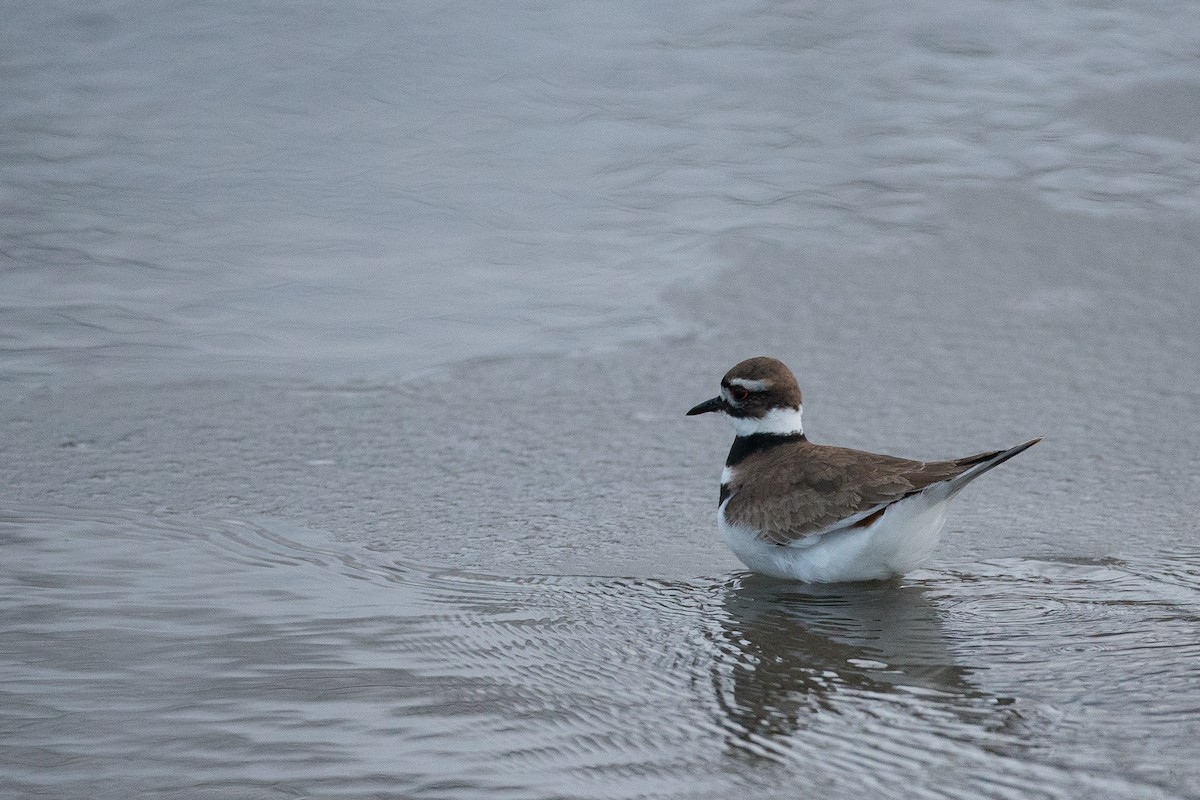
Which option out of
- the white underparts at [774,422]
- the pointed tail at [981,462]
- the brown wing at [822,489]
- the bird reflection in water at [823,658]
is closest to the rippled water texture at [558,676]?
the bird reflection in water at [823,658]

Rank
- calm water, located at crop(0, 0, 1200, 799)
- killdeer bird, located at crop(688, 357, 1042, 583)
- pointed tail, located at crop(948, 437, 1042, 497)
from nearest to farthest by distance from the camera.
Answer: calm water, located at crop(0, 0, 1200, 799)
pointed tail, located at crop(948, 437, 1042, 497)
killdeer bird, located at crop(688, 357, 1042, 583)

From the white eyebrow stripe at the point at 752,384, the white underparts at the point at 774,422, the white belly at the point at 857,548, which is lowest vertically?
the white belly at the point at 857,548

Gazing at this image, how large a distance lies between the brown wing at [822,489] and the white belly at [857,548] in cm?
4

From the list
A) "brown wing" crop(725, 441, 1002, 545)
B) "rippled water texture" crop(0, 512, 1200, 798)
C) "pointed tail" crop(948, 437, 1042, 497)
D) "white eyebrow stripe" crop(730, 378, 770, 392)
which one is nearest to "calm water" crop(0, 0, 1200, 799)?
"rippled water texture" crop(0, 512, 1200, 798)

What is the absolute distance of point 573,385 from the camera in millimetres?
6332

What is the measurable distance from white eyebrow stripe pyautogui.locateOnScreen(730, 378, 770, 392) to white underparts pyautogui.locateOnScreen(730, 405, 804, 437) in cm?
10

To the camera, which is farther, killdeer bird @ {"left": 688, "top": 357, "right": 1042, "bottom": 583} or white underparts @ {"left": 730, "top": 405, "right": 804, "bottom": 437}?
white underparts @ {"left": 730, "top": 405, "right": 804, "bottom": 437}

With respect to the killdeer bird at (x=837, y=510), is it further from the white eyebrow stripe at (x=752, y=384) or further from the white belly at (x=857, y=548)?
the white eyebrow stripe at (x=752, y=384)

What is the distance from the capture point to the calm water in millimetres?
3391

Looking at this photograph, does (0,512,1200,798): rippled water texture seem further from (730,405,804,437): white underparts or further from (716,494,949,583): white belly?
(730,405,804,437): white underparts

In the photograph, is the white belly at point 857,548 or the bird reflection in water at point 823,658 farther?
the white belly at point 857,548

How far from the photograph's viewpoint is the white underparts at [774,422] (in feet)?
17.4

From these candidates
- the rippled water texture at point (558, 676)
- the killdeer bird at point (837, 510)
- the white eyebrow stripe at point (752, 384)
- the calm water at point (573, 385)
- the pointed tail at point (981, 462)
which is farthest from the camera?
the white eyebrow stripe at point (752, 384)

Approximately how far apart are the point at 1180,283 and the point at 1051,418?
165cm
